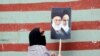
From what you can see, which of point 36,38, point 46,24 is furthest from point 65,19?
Answer: point 36,38

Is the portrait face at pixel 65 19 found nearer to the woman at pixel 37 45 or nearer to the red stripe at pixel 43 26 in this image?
the red stripe at pixel 43 26

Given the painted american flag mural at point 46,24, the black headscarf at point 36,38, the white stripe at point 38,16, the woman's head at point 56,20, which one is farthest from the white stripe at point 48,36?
the black headscarf at point 36,38

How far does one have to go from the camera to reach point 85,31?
14.1ft

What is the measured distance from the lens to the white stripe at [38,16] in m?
4.28

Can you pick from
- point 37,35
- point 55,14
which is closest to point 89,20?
point 55,14

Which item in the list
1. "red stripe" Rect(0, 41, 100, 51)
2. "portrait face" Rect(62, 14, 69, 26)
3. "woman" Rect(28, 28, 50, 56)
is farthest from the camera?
"red stripe" Rect(0, 41, 100, 51)

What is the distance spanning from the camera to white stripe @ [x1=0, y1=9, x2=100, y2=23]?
428cm

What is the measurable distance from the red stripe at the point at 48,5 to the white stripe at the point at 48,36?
31 centimetres

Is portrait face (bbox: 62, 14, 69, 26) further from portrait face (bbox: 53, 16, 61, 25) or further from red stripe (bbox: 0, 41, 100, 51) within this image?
red stripe (bbox: 0, 41, 100, 51)

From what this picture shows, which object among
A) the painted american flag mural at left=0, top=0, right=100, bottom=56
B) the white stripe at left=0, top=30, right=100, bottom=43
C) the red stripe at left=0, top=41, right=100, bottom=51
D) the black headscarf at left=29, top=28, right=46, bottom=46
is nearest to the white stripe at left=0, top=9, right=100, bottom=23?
the painted american flag mural at left=0, top=0, right=100, bottom=56

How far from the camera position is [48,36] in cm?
437

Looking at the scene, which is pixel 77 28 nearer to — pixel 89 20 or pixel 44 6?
pixel 89 20

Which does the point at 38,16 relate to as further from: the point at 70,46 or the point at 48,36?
the point at 70,46

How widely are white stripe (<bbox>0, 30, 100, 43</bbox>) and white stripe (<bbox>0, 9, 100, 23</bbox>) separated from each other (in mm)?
160
